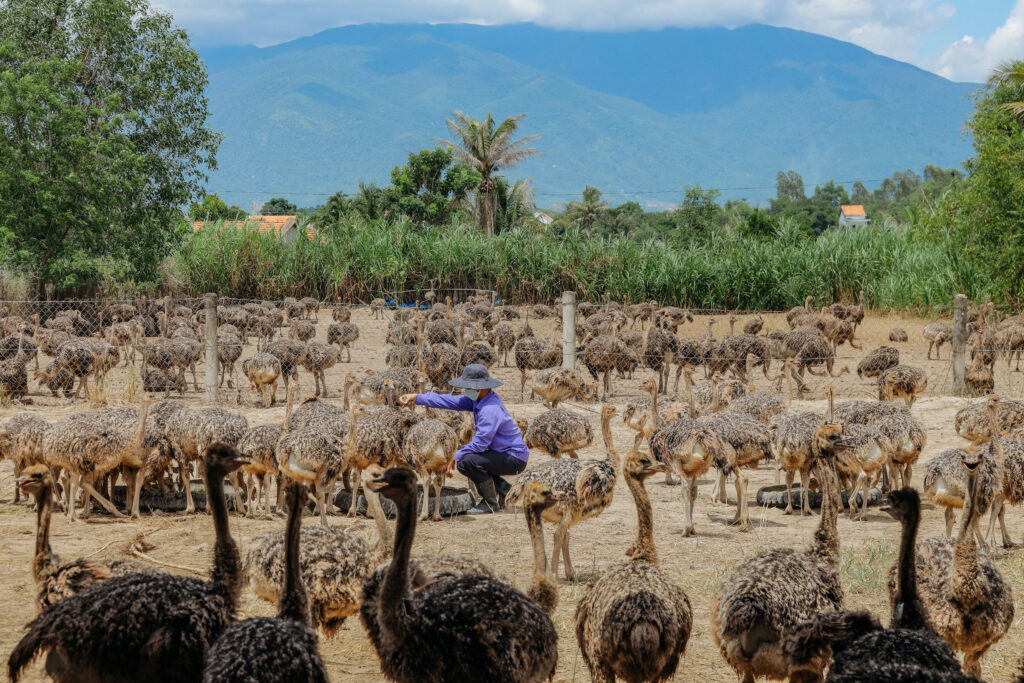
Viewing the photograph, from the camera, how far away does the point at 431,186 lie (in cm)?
5747

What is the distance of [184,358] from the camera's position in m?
16.5

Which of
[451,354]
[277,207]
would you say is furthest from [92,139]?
[277,207]

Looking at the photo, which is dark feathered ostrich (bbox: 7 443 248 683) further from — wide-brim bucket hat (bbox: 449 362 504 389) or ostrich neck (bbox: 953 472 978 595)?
wide-brim bucket hat (bbox: 449 362 504 389)

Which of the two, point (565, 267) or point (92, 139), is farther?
point (565, 267)

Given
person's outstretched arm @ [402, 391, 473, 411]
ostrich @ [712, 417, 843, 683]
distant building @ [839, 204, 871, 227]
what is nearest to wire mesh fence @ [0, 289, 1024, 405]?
person's outstretched arm @ [402, 391, 473, 411]

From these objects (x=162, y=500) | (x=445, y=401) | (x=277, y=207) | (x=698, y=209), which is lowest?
(x=162, y=500)

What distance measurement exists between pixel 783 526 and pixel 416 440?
342 centimetres

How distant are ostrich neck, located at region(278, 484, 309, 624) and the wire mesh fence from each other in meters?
7.68

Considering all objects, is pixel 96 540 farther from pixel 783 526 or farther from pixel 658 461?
pixel 783 526

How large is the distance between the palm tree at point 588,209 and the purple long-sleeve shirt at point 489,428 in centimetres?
6863

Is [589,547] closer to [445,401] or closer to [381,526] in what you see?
[445,401]

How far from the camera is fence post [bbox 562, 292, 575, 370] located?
15508mm

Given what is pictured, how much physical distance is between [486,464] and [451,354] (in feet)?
21.3

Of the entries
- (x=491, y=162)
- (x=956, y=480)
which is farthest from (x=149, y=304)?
(x=491, y=162)
